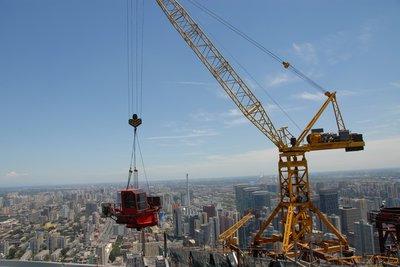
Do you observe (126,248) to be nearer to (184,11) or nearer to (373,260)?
(184,11)

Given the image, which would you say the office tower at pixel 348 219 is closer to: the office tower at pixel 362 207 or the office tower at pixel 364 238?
the office tower at pixel 362 207

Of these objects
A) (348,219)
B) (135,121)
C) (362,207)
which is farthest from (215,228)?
(135,121)

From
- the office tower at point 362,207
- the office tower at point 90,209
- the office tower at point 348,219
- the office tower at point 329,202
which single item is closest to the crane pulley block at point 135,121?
the office tower at point 348,219

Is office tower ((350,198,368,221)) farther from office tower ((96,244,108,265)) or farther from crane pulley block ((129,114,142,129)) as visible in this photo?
crane pulley block ((129,114,142,129))

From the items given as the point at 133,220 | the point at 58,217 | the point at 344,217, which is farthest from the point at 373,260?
the point at 58,217

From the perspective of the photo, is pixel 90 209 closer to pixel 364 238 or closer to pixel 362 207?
pixel 362 207

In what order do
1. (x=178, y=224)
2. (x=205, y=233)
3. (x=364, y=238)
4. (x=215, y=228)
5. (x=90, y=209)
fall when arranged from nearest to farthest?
(x=364, y=238)
(x=205, y=233)
(x=215, y=228)
(x=178, y=224)
(x=90, y=209)

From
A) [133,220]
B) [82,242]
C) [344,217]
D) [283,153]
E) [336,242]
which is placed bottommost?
[82,242]
